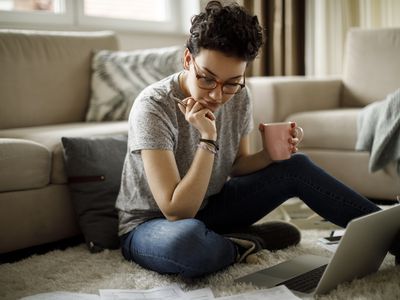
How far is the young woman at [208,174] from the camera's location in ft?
4.37

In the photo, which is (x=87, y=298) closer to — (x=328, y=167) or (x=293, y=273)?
(x=293, y=273)

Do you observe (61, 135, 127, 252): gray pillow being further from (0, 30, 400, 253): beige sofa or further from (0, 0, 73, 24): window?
(0, 0, 73, 24): window

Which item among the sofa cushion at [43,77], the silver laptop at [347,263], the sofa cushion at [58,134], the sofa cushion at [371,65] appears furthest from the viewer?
the sofa cushion at [371,65]

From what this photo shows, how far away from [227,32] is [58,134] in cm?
94

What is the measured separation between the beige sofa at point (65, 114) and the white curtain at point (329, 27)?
718mm

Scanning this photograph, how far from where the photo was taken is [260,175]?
1.64 meters

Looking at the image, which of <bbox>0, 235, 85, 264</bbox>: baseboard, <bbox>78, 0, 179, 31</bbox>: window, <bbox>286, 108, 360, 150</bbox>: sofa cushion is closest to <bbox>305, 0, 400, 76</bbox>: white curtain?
<bbox>78, 0, 179, 31</bbox>: window

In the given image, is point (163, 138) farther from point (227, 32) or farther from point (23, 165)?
point (23, 165)

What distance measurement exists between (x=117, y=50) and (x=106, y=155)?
3.58ft

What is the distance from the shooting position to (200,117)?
1.36m

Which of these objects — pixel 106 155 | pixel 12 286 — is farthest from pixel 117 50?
pixel 12 286

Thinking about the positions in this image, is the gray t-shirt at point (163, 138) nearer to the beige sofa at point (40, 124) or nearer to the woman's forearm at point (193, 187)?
the woman's forearm at point (193, 187)

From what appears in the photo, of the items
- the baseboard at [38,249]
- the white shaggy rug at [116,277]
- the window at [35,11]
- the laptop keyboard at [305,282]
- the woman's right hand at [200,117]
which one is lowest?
the baseboard at [38,249]

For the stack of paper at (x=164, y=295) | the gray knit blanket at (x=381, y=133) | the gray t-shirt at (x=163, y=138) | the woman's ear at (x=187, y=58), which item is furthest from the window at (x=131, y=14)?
the stack of paper at (x=164, y=295)
